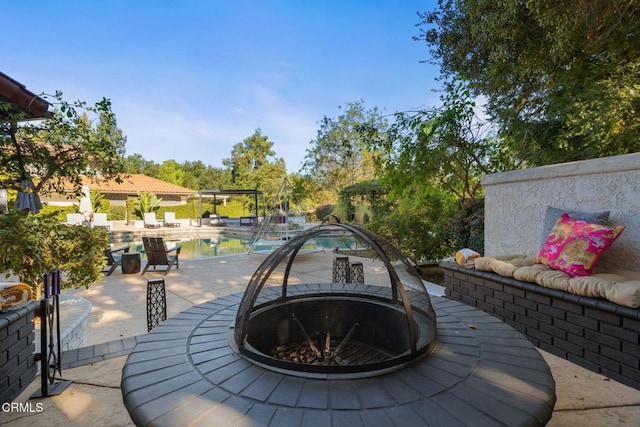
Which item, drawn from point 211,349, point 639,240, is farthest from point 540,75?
point 211,349

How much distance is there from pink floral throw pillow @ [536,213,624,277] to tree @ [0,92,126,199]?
14.8 feet

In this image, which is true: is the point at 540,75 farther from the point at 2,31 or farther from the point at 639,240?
the point at 2,31

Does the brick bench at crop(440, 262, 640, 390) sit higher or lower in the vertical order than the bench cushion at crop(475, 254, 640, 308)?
lower

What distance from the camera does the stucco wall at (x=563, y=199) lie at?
8.18 ft

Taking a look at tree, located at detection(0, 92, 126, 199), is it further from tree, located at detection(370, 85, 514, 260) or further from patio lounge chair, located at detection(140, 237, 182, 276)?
tree, located at detection(370, 85, 514, 260)

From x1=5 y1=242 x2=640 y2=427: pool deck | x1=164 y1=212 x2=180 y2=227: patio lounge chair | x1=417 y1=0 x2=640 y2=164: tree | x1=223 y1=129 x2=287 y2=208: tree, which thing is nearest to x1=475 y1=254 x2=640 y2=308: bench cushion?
x1=5 y1=242 x2=640 y2=427: pool deck

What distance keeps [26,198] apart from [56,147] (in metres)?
0.63

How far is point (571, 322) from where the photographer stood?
2.15m

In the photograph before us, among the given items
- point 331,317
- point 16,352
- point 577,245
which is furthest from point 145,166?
point 577,245

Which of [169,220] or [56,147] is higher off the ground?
[56,147]

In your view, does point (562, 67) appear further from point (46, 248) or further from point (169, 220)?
point (169, 220)

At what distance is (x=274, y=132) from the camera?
28578 millimetres

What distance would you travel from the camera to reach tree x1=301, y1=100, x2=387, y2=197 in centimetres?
1972

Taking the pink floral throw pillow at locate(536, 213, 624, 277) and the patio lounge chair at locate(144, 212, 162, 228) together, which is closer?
the pink floral throw pillow at locate(536, 213, 624, 277)
